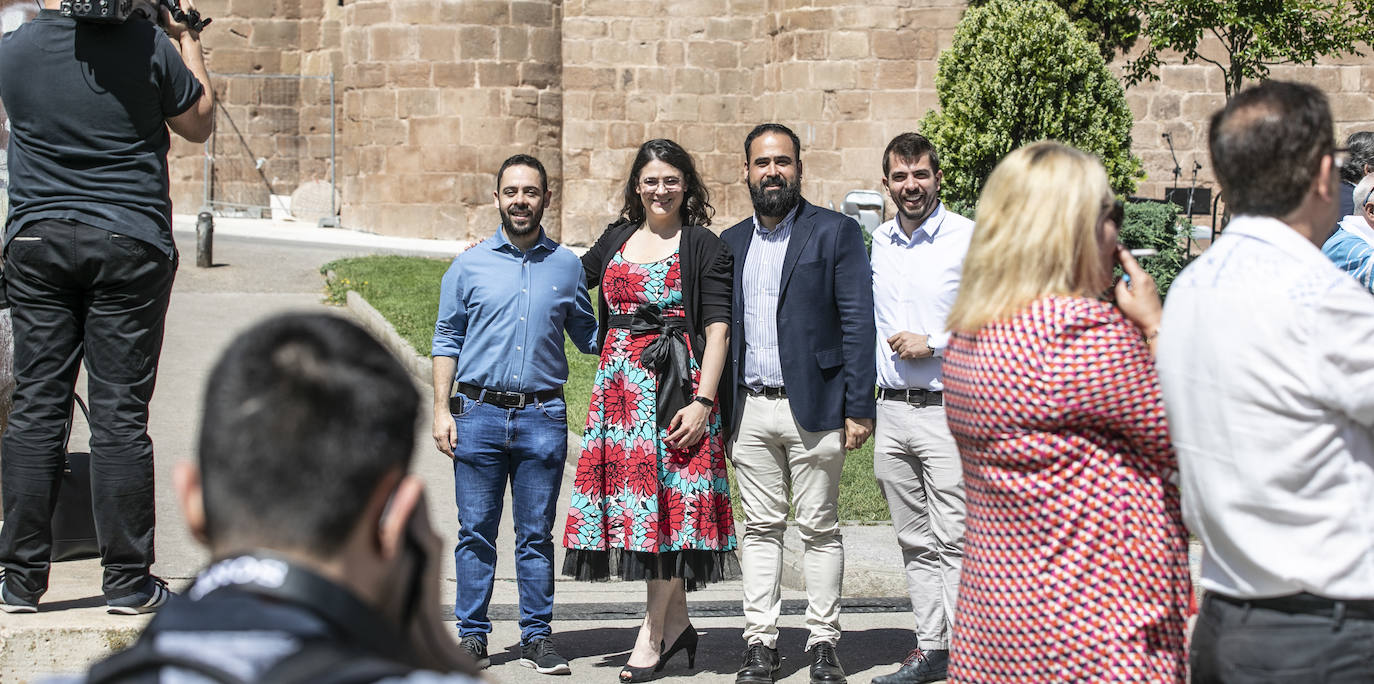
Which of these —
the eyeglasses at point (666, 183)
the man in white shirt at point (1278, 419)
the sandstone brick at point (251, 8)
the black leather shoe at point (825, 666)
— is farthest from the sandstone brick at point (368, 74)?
the man in white shirt at point (1278, 419)

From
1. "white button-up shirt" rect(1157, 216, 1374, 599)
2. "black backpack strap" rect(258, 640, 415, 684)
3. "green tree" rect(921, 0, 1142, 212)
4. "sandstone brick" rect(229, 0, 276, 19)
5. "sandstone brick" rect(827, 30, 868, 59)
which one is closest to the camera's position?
"black backpack strap" rect(258, 640, 415, 684)

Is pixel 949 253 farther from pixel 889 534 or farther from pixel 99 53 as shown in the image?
pixel 99 53

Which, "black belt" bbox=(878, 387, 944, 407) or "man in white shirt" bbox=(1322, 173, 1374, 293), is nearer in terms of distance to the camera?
"black belt" bbox=(878, 387, 944, 407)

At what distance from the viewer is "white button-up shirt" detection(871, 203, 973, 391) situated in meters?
5.09

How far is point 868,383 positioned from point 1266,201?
8.13 ft

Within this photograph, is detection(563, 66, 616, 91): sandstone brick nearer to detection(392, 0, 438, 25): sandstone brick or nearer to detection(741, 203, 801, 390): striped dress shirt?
detection(392, 0, 438, 25): sandstone brick

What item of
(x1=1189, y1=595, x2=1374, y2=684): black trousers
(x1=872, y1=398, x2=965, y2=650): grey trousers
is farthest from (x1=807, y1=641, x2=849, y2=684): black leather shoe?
(x1=1189, y1=595, x2=1374, y2=684): black trousers

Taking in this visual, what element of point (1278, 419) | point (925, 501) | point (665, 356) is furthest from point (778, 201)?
point (1278, 419)

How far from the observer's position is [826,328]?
16.8ft

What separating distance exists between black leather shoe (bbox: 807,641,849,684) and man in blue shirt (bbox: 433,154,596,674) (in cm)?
89

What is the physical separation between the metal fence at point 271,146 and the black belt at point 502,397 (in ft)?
57.2

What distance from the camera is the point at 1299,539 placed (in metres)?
2.54

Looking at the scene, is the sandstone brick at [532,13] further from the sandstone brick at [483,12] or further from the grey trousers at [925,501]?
the grey trousers at [925,501]

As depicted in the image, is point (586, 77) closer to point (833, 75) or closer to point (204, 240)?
point (833, 75)
